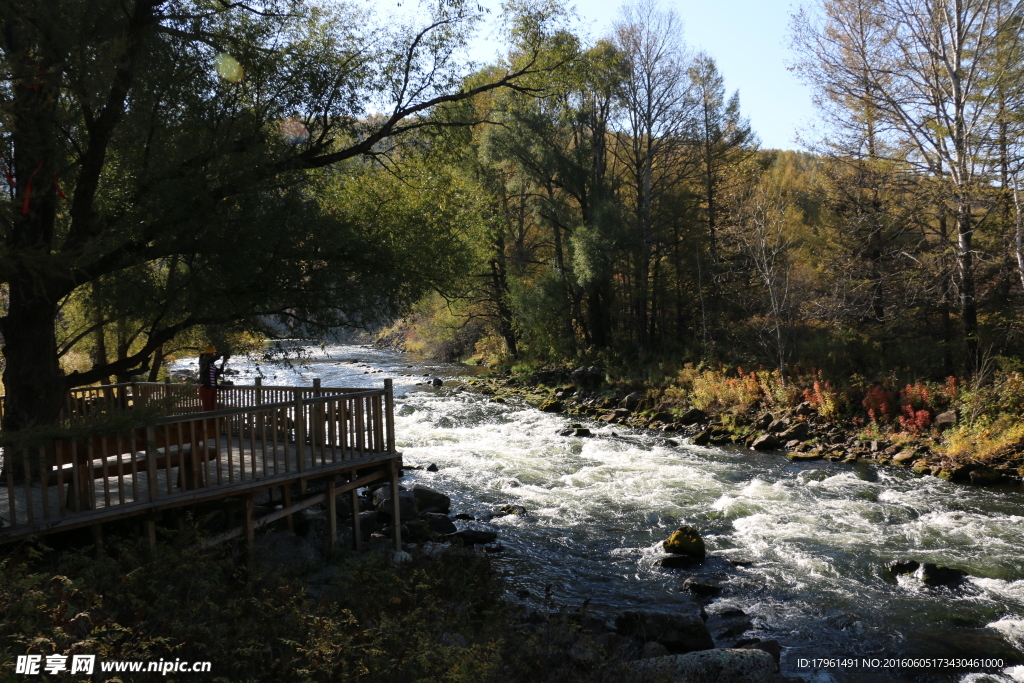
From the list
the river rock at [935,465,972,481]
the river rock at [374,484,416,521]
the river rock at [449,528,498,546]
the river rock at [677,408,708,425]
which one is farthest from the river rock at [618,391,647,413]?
the river rock at [449,528,498,546]

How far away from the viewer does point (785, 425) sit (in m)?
20.2

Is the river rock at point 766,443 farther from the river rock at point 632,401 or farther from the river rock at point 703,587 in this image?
the river rock at point 703,587

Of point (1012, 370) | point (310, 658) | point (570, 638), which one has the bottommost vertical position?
point (570, 638)

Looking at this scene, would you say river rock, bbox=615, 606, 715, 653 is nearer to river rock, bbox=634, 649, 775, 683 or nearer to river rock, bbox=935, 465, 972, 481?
river rock, bbox=634, 649, 775, 683

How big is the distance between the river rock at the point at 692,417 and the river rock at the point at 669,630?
14595 mm

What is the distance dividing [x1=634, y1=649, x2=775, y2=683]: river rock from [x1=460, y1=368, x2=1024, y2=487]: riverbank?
10.4m

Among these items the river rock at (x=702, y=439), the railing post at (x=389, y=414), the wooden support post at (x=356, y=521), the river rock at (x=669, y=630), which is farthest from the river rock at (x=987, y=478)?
the wooden support post at (x=356, y=521)

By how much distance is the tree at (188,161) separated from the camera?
819 cm

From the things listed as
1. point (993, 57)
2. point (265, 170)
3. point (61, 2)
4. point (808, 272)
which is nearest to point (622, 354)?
point (808, 272)

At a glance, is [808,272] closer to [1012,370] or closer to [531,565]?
[1012,370]

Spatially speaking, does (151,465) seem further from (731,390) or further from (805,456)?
(731,390)

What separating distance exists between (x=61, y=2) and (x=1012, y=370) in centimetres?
2082

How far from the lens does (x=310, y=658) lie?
5.36m

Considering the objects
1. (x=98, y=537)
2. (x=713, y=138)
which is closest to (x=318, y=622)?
(x=98, y=537)
